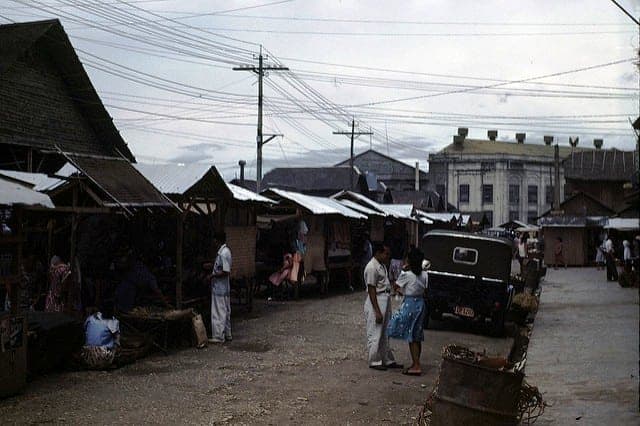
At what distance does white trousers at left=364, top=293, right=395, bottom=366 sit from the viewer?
407 inches

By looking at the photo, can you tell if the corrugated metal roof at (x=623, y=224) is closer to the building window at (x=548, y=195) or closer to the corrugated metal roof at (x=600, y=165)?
the corrugated metal roof at (x=600, y=165)

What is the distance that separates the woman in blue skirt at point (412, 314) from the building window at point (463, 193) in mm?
62182

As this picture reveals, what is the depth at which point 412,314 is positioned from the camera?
1012 centimetres

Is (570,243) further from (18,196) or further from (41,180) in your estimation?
(18,196)

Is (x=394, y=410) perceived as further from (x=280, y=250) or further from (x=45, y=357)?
(x=280, y=250)

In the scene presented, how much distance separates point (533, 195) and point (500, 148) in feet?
22.0

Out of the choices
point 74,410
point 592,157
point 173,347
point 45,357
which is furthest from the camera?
point 592,157

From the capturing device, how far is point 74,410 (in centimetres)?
784

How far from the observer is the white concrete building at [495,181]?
6950cm

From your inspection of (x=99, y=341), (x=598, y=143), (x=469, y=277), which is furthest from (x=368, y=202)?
(x=598, y=143)

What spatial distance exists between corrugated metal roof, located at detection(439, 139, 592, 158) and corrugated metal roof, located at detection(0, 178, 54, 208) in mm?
64252

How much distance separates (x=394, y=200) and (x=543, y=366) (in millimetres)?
52743

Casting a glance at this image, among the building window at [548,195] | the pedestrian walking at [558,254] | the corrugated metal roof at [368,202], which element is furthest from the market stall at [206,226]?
the building window at [548,195]

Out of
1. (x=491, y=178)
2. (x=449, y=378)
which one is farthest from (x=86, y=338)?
(x=491, y=178)
